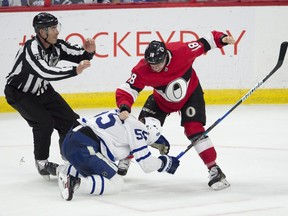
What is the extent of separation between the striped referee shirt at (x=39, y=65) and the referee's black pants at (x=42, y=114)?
0.05 metres

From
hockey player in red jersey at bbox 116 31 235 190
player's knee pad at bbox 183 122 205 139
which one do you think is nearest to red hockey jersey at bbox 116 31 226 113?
hockey player in red jersey at bbox 116 31 235 190

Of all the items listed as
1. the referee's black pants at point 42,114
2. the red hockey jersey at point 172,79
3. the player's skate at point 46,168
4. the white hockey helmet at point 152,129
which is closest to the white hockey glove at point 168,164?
the white hockey helmet at point 152,129

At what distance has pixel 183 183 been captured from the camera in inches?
221

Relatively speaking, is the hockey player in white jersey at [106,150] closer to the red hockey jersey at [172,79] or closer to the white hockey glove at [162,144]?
A: the red hockey jersey at [172,79]

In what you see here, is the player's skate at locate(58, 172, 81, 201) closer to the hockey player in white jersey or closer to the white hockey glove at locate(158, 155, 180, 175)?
A: the hockey player in white jersey

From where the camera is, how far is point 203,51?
220 inches

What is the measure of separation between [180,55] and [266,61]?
3.39 meters

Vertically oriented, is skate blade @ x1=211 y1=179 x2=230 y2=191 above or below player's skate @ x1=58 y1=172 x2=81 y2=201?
below

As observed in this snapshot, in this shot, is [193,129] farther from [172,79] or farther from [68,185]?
[68,185]

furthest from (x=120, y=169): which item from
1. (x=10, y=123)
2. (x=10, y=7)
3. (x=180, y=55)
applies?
(x=10, y=7)

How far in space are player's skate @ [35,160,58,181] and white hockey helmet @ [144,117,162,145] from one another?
2.53 feet

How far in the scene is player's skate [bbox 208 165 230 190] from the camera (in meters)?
5.36

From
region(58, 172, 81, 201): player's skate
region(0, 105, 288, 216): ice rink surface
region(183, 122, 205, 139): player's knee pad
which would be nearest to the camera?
region(0, 105, 288, 216): ice rink surface

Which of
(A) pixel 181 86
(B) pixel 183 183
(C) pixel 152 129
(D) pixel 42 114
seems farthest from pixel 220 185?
(D) pixel 42 114
